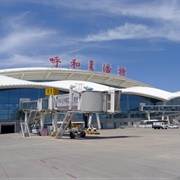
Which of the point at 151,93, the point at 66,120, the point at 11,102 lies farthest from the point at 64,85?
the point at 66,120

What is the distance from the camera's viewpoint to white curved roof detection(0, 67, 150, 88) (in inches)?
3361

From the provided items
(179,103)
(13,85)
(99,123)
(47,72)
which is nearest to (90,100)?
(13,85)

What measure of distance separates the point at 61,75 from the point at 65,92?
1640 cm

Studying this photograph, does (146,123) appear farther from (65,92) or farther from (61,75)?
(61,75)

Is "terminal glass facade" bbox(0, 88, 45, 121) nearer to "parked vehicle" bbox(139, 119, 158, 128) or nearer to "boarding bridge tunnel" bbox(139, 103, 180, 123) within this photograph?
"parked vehicle" bbox(139, 119, 158, 128)

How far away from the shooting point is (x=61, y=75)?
89875 mm

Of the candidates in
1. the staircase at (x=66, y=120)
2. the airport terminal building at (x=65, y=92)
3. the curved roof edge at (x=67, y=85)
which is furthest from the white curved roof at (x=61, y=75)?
the staircase at (x=66, y=120)

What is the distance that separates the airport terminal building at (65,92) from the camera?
65688 mm

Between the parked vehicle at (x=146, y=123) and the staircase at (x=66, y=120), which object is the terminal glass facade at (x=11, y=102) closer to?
the staircase at (x=66, y=120)

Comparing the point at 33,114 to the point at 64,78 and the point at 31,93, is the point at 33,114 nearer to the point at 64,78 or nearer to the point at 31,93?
the point at 31,93

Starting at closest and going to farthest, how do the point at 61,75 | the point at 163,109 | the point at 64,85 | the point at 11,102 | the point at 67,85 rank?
the point at 11,102 → the point at 64,85 → the point at 67,85 → the point at 163,109 → the point at 61,75

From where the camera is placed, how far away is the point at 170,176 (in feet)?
36.5

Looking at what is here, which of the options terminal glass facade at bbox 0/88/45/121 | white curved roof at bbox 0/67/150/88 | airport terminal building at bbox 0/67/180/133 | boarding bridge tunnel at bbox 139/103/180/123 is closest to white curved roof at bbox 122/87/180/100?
airport terminal building at bbox 0/67/180/133

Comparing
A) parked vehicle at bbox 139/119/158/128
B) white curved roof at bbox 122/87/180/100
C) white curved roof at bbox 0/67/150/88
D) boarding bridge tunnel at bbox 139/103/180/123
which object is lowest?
parked vehicle at bbox 139/119/158/128
